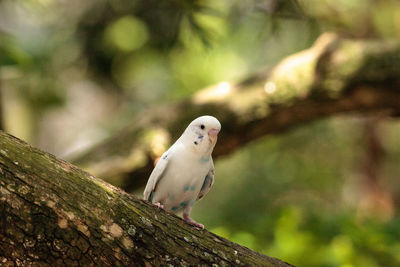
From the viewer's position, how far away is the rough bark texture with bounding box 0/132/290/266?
2.00m

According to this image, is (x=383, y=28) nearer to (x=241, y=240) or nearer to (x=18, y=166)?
(x=241, y=240)

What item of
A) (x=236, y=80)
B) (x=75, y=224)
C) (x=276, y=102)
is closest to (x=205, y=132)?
(x=75, y=224)

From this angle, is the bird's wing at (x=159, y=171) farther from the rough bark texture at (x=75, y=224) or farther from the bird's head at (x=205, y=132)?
the rough bark texture at (x=75, y=224)

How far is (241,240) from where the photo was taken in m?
4.54

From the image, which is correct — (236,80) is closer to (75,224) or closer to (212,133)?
(212,133)

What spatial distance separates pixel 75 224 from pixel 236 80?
626 cm

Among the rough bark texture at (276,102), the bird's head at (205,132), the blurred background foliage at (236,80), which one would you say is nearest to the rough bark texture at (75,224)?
the bird's head at (205,132)

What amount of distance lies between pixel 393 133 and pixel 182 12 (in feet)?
26.6

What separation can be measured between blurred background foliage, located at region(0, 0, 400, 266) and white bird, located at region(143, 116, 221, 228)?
172cm

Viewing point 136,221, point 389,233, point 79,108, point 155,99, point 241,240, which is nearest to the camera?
point 136,221

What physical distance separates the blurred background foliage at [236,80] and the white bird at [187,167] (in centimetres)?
172

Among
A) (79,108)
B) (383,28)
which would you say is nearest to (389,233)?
(383,28)

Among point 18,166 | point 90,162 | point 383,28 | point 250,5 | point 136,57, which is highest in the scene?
point 383,28

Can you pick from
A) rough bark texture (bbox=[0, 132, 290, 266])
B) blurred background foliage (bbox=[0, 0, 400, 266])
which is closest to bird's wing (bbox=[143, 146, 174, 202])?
rough bark texture (bbox=[0, 132, 290, 266])
